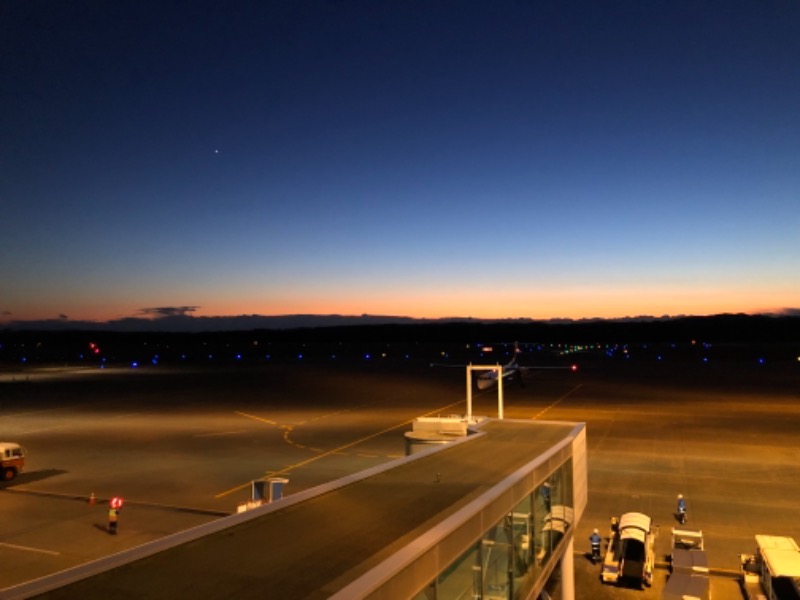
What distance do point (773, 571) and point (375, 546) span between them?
1499 centimetres

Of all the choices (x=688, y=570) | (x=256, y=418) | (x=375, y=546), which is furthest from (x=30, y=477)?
(x=688, y=570)

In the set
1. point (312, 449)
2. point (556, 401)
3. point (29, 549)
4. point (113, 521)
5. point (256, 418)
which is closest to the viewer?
point (29, 549)

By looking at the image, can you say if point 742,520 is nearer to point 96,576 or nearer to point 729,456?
point 729,456

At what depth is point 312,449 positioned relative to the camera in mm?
42969

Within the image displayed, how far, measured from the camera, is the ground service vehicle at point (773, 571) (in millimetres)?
18828

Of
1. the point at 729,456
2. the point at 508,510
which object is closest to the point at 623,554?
the point at 508,510

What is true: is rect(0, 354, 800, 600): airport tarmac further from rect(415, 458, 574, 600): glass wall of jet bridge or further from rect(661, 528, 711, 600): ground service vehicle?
rect(415, 458, 574, 600): glass wall of jet bridge

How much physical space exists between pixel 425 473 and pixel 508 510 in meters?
3.65

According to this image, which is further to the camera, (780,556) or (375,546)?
(780,556)

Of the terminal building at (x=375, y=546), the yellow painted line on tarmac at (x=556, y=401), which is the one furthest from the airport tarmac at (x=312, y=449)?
the terminal building at (x=375, y=546)

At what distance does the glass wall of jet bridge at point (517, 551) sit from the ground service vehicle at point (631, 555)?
372 centimetres

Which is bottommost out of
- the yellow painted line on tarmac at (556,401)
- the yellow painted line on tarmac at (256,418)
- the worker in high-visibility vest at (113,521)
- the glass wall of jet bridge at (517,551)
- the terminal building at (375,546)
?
the yellow painted line on tarmac at (556,401)

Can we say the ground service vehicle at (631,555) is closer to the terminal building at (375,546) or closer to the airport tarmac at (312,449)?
the airport tarmac at (312,449)

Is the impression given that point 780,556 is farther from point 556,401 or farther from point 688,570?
point 556,401
